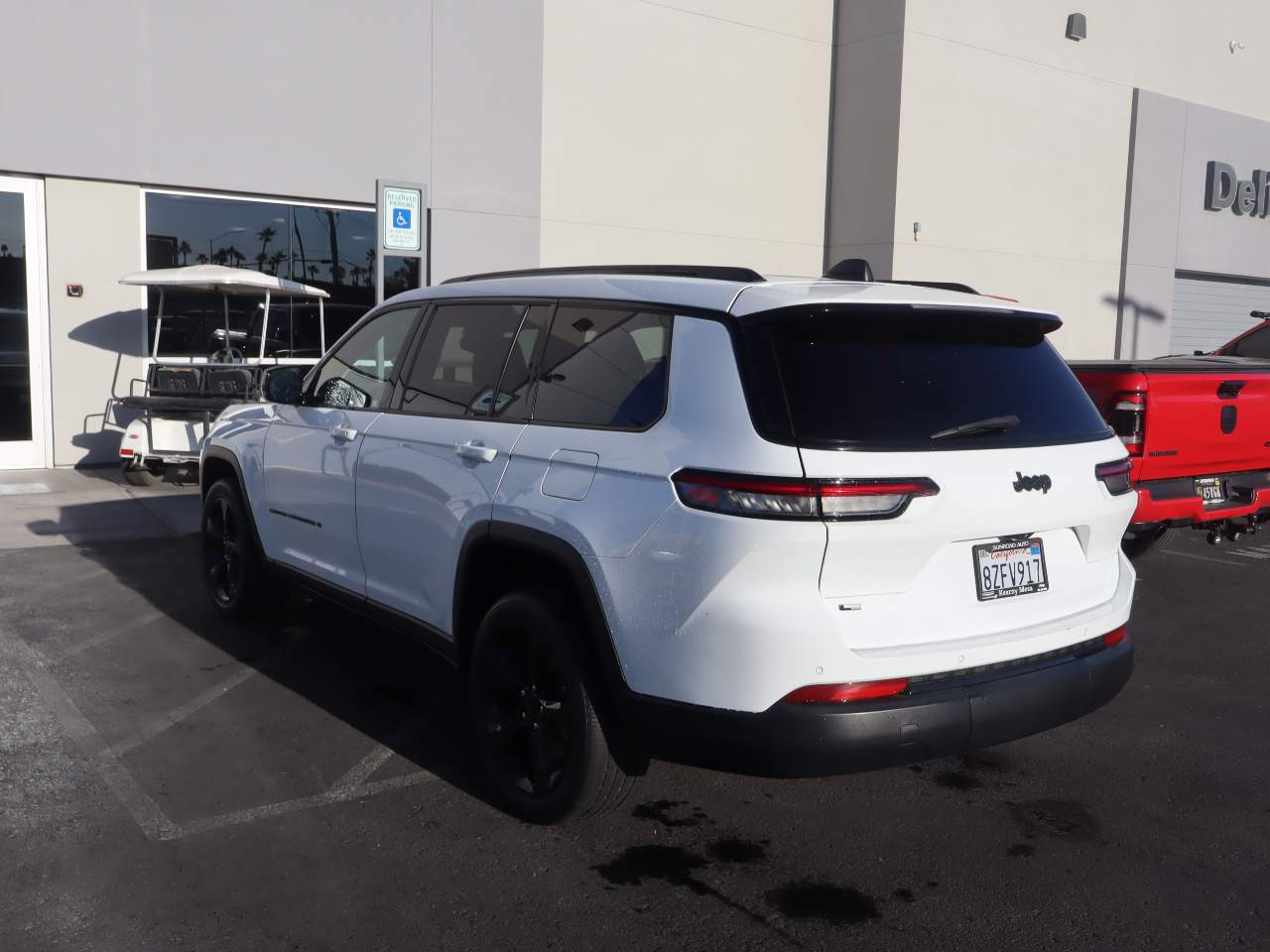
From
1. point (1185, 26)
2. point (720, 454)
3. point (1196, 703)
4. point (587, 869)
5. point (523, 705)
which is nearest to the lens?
point (720, 454)

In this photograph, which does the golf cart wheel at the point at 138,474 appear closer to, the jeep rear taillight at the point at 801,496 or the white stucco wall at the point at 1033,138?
the jeep rear taillight at the point at 801,496

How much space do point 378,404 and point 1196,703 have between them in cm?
400

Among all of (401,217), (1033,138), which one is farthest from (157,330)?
(1033,138)

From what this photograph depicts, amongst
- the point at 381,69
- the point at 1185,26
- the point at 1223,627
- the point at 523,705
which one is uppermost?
the point at 1185,26

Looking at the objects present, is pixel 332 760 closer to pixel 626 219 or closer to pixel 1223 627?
pixel 1223 627

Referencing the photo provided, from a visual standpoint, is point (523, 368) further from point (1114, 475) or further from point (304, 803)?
point (1114, 475)

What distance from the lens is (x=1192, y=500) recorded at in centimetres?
695

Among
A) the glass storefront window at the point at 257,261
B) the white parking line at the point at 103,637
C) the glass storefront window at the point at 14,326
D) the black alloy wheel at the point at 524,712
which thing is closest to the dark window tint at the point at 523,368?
the black alloy wheel at the point at 524,712

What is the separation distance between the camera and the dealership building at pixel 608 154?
40.5 ft

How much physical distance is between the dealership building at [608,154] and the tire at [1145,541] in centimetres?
608

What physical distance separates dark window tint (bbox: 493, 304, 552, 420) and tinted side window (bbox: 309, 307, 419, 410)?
84cm

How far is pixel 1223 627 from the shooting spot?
693 cm

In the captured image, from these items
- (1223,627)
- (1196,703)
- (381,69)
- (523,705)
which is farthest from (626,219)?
(523,705)

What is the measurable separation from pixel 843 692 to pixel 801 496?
22.7 inches
